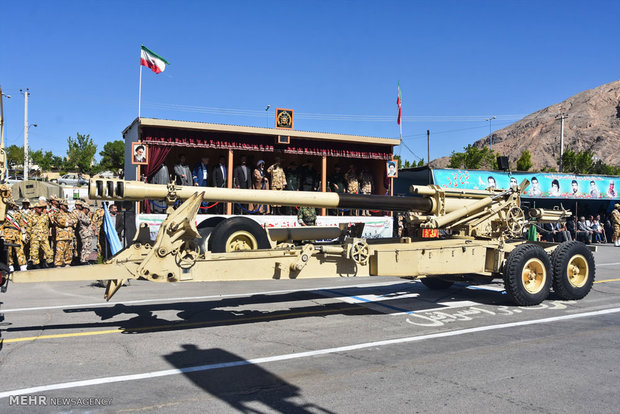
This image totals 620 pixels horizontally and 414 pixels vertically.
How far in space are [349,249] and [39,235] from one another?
9680 millimetres

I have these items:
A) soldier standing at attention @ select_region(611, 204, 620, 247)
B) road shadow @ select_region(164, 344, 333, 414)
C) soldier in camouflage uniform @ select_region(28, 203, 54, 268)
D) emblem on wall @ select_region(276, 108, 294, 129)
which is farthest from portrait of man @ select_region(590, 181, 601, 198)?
road shadow @ select_region(164, 344, 333, 414)

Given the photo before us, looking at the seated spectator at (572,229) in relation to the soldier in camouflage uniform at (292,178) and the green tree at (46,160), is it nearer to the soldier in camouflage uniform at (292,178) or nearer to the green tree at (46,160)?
the soldier in camouflage uniform at (292,178)

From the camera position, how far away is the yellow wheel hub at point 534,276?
893 centimetres

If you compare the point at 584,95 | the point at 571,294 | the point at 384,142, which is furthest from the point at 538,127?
the point at 571,294

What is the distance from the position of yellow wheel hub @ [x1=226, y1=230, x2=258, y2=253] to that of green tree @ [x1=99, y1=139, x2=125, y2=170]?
6273 cm

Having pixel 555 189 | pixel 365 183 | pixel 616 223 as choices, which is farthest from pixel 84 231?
pixel 616 223

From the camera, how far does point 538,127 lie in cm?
13312

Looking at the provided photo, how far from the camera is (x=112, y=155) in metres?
68.4

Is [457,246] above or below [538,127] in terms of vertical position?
below

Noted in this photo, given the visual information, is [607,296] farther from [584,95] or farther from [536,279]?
[584,95]

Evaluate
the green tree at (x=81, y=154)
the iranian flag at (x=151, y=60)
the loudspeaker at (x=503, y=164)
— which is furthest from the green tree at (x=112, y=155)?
the loudspeaker at (x=503, y=164)

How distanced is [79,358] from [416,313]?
16.7 feet

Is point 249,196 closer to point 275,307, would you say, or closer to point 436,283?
point 275,307

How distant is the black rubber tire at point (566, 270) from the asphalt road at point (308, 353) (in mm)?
236
